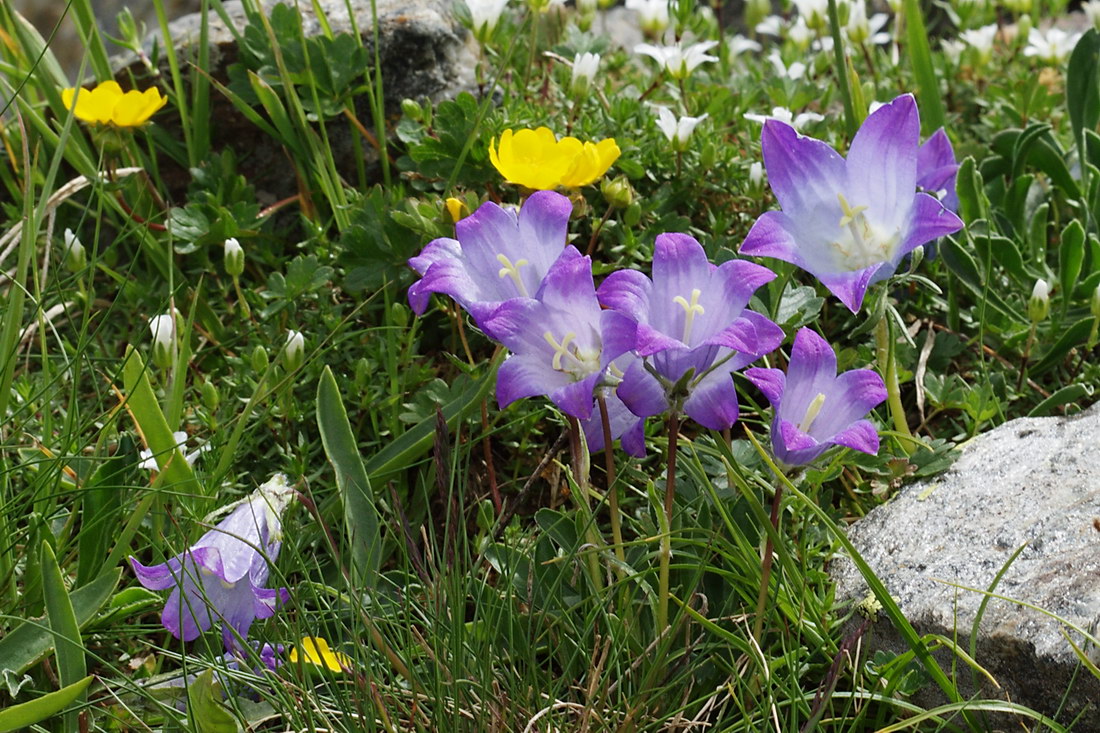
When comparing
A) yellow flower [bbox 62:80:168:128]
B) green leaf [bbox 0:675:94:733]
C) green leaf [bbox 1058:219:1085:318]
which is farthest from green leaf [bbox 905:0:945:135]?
green leaf [bbox 0:675:94:733]

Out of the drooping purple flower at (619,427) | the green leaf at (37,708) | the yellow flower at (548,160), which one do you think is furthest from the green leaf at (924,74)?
the green leaf at (37,708)

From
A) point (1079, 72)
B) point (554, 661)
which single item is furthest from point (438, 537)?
point (1079, 72)

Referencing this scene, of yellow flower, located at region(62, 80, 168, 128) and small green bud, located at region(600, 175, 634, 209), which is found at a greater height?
yellow flower, located at region(62, 80, 168, 128)

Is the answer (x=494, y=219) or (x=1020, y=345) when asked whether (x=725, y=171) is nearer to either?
(x=1020, y=345)

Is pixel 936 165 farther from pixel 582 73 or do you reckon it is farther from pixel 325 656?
pixel 325 656

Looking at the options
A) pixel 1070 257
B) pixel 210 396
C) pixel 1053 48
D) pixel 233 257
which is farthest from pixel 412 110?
Result: pixel 1053 48

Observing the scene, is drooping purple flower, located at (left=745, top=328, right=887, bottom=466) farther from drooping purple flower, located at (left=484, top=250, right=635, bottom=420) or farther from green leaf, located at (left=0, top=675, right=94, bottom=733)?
green leaf, located at (left=0, top=675, right=94, bottom=733)
